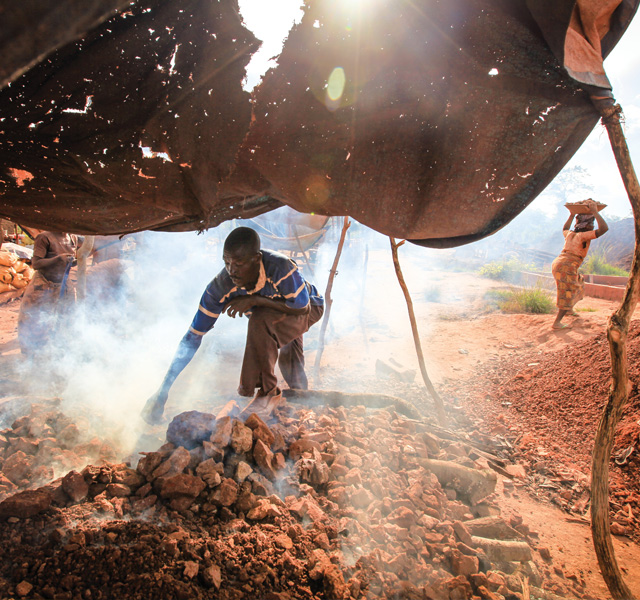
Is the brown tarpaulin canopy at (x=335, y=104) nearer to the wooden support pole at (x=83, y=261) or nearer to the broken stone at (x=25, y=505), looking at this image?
the broken stone at (x=25, y=505)

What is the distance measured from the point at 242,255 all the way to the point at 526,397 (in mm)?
3943

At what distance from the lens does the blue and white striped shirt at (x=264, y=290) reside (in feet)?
9.38

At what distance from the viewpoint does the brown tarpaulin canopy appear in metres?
1.17

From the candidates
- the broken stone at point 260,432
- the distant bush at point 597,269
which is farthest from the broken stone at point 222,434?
the distant bush at point 597,269

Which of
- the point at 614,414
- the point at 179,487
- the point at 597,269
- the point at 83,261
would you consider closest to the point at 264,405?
the point at 179,487

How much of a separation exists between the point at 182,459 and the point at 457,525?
1.52m

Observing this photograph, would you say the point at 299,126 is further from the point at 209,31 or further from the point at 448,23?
the point at 448,23

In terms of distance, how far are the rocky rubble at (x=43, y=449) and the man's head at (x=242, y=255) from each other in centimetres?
144

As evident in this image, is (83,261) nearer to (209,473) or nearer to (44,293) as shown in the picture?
(44,293)

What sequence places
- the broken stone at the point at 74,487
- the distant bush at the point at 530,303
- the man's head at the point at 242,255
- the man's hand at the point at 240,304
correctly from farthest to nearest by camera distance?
1. the distant bush at the point at 530,303
2. the man's hand at the point at 240,304
3. the man's head at the point at 242,255
4. the broken stone at the point at 74,487

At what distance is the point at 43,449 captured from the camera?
6.69 ft

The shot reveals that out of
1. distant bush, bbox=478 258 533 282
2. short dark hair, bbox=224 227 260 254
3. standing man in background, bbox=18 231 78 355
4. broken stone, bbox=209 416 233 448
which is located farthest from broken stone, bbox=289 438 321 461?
distant bush, bbox=478 258 533 282

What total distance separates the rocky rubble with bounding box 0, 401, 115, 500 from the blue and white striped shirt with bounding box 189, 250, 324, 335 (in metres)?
1.04

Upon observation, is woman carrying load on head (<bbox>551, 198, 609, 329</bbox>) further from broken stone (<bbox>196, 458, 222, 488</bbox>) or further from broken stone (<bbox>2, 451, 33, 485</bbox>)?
broken stone (<bbox>2, 451, 33, 485</bbox>)
